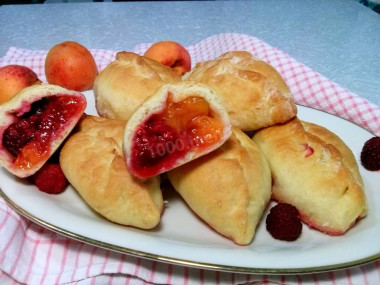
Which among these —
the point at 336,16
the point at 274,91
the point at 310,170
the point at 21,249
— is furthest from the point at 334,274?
the point at 336,16

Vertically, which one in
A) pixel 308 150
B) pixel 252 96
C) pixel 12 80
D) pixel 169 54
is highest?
pixel 252 96

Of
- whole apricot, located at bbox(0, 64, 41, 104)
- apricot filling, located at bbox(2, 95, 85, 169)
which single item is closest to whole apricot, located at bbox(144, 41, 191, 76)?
whole apricot, located at bbox(0, 64, 41, 104)

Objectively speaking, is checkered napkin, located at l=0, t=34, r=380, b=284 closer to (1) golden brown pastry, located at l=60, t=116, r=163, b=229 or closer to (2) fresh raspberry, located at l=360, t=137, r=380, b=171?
(1) golden brown pastry, located at l=60, t=116, r=163, b=229

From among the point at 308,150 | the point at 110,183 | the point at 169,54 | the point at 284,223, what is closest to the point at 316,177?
the point at 308,150

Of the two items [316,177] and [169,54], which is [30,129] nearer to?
[316,177]

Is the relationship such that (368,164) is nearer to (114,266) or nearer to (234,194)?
(234,194)
